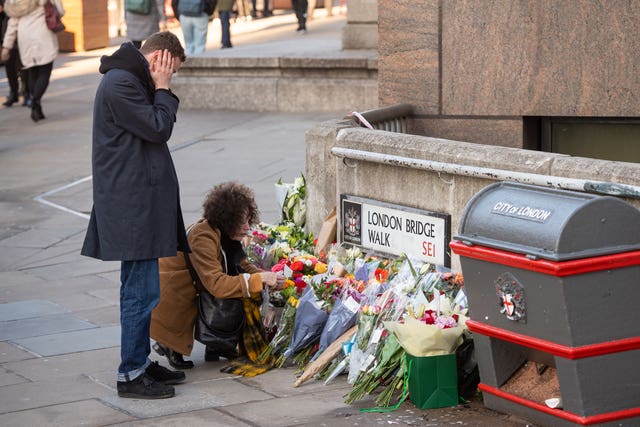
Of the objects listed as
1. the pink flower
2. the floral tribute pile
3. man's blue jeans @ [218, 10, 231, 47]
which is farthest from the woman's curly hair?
man's blue jeans @ [218, 10, 231, 47]

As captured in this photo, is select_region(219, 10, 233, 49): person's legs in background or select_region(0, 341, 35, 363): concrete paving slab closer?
select_region(0, 341, 35, 363): concrete paving slab

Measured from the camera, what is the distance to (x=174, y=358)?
6.12 metres

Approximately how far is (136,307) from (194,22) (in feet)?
40.1

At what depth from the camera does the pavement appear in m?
5.30

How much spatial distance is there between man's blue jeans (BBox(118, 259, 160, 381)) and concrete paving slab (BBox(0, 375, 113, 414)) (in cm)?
22

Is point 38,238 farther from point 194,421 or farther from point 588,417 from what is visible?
point 588,417

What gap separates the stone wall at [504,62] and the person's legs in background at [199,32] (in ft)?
31.4

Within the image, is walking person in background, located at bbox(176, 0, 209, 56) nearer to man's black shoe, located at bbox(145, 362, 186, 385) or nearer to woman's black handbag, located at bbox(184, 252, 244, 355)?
woman's black handbag, located at bbox(184, 252, 244, 355)

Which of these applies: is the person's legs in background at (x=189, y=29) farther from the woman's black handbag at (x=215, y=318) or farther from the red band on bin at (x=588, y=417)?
the red band on bin at (x=588, y=417)

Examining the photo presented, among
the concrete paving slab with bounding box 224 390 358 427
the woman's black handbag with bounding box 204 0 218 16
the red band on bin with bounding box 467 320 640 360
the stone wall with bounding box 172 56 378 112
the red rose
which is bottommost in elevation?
the concrete paving slab with bounding box 224 390 358 427

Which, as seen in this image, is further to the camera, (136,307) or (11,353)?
(11,353)

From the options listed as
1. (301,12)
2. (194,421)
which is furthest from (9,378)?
(301,12)

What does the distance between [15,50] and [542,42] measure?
33.1ft

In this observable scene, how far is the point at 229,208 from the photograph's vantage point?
598 centimetres
